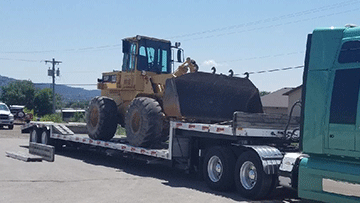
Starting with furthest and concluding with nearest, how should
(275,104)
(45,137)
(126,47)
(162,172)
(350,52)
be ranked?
(275,104) < (45,137) < (126,47) < (162,172) < (350,52)

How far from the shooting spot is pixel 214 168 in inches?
422

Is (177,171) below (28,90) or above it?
below

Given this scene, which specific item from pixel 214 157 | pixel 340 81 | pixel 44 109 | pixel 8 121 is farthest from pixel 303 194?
pixel 44 109

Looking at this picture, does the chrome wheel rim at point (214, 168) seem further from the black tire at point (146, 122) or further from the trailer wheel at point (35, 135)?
the trailer wheel at point (35, 135)

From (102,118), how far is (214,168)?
5.60 metres

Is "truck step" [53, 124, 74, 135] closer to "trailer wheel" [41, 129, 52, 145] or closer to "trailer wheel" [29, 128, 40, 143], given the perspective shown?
"trailer wheel" [41, 129, 52, 145]

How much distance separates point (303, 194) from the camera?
26.5 ft

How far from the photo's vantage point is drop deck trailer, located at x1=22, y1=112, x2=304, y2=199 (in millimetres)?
9172

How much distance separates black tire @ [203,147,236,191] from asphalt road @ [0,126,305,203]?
0.67ft

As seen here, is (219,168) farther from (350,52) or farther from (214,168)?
(350,52)

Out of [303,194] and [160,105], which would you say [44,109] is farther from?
[303,194]

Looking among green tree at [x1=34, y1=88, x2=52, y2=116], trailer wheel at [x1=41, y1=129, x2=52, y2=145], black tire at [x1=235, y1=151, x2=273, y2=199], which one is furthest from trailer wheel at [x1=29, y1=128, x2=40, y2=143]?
green tree at [x1=34, y1=88, x2=52, y2=116]

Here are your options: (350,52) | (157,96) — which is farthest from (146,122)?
(350,52)

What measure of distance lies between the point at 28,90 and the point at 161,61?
218ft
